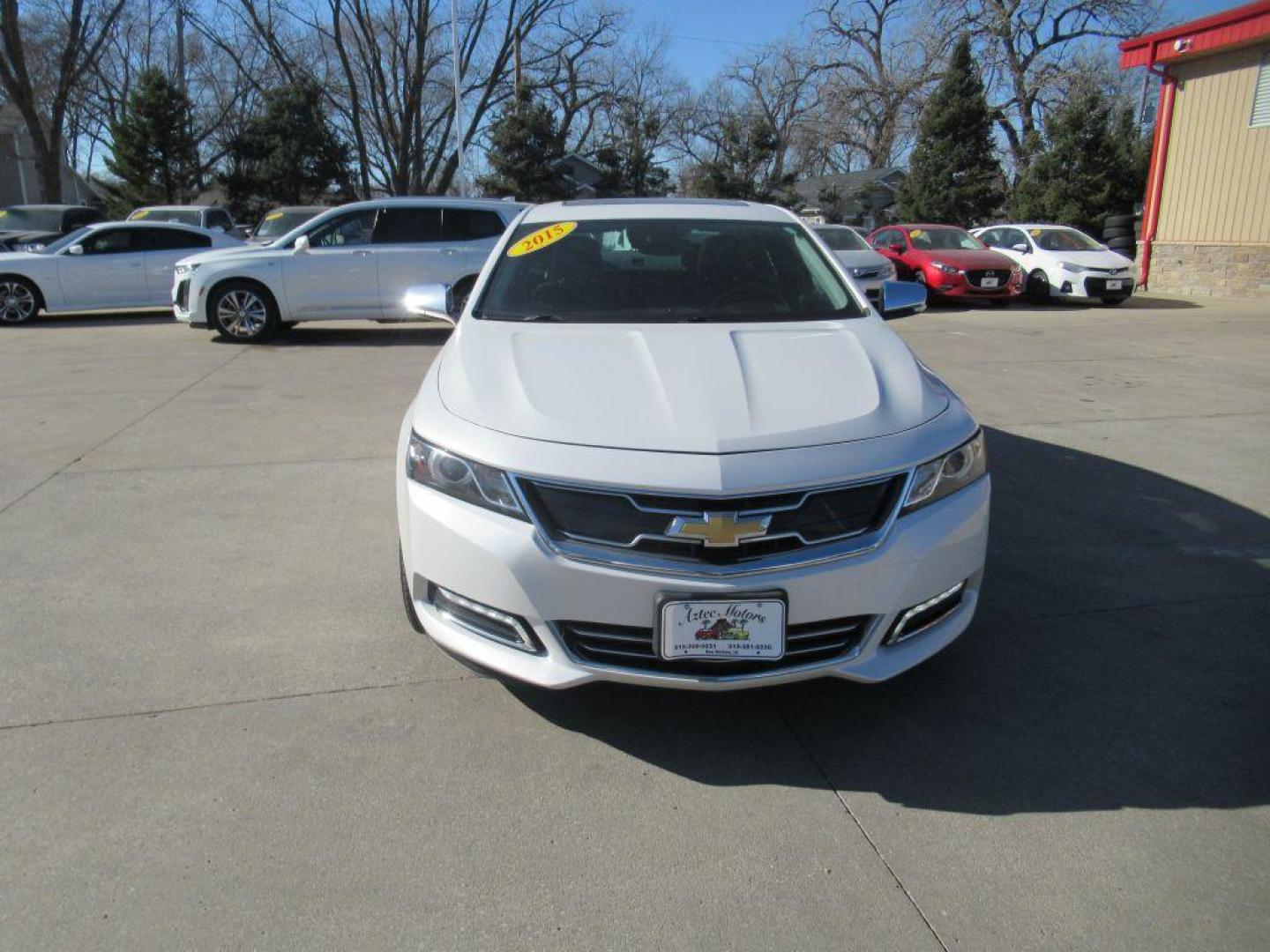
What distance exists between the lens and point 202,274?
10930 mm

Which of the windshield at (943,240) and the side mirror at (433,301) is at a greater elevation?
the windshield at (943,240)

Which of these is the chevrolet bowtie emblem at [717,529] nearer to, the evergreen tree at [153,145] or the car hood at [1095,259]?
the car hood at [1095,259]

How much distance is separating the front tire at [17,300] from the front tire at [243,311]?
3.92 m

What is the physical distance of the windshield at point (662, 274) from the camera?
3.86 metres

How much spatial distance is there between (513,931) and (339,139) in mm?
38630

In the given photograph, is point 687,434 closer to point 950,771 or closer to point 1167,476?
point 950,771

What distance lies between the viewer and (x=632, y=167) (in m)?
38.9

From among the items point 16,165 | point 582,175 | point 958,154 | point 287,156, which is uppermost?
point 582,175

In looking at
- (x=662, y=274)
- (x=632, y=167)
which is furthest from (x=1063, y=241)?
(x=632, y=167)

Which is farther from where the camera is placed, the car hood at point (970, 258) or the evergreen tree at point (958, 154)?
the evergreen tree at point (958, 154)

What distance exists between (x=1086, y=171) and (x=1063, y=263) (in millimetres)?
10029

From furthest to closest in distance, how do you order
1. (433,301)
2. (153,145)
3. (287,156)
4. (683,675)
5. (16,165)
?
(16,165)
(287,156)
(153,145)
(433,301)
(683,675)

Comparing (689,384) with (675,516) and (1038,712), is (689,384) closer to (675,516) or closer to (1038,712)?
(675,516)

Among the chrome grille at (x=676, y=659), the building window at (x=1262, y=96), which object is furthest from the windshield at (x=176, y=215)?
the building window at (x=1262, y=96)
